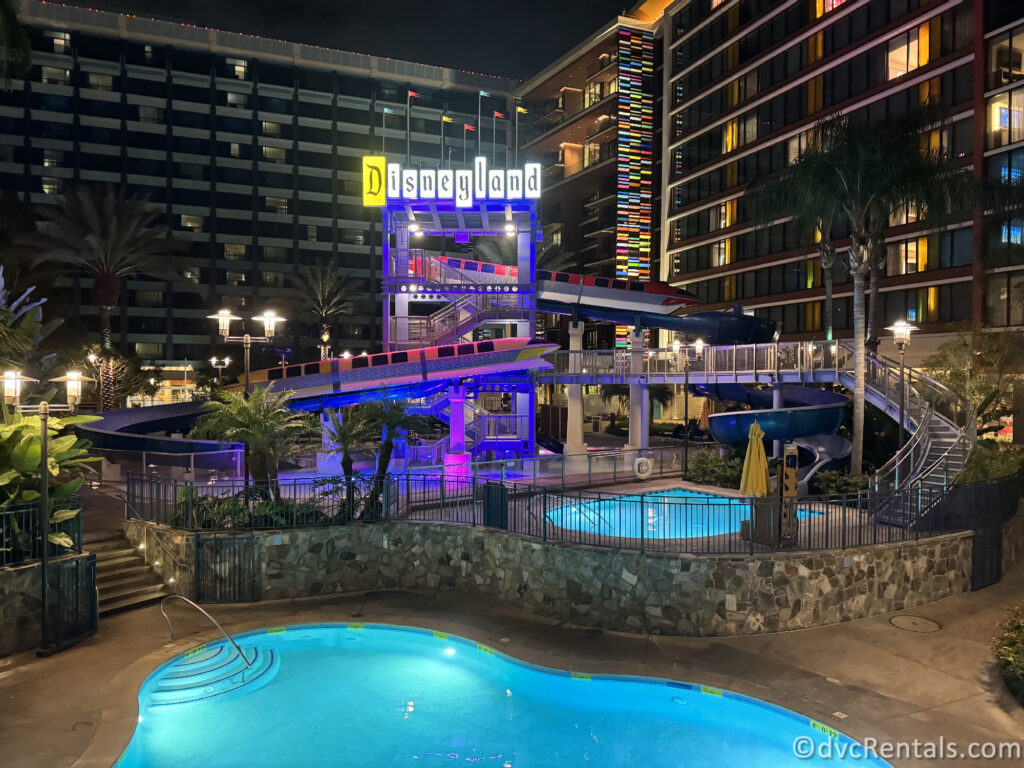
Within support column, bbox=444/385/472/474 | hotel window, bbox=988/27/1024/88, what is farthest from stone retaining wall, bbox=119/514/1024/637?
hotel window, bbox=988/27/1024/88

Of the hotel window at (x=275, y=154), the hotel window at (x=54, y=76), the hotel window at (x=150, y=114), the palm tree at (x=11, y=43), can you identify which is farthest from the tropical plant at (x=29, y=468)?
the hotel window at (x=54, y=76)

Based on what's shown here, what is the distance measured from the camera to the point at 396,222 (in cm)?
3334

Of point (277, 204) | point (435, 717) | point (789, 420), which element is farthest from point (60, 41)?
point (435, 717)

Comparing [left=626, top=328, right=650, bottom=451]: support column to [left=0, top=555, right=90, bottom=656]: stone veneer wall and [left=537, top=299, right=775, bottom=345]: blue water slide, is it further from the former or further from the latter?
[left=0, top=555, right=90, bottom=656]: stone veneer wall

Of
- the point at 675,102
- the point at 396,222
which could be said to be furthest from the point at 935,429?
the point at 675,102

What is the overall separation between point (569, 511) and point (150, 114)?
8400 cm

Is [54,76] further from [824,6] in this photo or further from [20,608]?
[20,608]

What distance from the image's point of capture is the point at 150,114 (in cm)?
7875

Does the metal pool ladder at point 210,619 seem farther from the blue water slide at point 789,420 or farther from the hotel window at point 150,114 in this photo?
the hotel window at point 150,114

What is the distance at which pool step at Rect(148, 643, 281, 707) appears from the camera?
11117 millimetres

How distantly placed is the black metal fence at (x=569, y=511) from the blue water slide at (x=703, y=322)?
1799 centimetres

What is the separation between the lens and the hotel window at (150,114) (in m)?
78.4

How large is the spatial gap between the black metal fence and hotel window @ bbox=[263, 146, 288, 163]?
2975 inches

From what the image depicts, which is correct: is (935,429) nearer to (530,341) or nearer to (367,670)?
(530,341)
